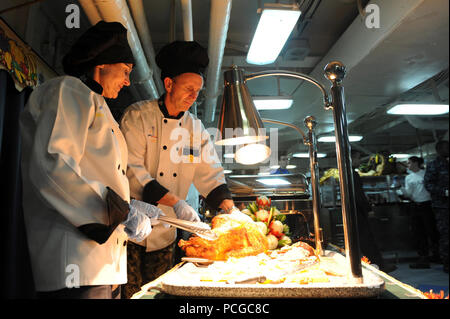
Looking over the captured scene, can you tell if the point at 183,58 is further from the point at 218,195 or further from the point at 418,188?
the point at 418,188

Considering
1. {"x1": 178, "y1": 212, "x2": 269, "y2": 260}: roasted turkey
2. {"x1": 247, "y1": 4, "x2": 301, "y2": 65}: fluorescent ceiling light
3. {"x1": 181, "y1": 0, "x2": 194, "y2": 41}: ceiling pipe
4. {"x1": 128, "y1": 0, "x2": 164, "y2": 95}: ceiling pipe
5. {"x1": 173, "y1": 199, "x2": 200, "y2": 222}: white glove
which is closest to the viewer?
{"x1": 178, "y1": 212, "x2": 269, "y2": 260}: roasted turkey

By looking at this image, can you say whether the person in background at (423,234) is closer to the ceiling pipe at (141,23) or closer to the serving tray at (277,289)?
the ceiling pipe at (141,23)

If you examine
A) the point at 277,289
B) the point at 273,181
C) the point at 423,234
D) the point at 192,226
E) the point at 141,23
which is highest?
the point at 141,23

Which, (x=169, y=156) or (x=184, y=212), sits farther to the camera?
(x=169, y=156)

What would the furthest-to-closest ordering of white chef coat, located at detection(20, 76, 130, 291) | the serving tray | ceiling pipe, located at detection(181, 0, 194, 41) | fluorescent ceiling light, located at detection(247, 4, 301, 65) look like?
ceiling pipe, located at detection(181, 0, 194, 41) → fluorescent ceiling light, located at detection(247, 4, 301, 65) → white chef coat, located at detection(20, 76, 130, 291) → the serving tray

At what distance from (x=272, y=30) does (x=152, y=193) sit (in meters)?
2.11

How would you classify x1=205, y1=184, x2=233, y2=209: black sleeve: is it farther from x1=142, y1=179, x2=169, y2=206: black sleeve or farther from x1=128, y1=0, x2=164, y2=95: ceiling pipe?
x1=128, y1=0, x2=164, y2=95: ceiling pipe

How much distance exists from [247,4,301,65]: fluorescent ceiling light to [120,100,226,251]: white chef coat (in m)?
1.26

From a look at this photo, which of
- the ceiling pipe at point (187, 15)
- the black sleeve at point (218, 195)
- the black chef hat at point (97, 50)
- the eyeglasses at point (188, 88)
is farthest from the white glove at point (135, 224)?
the ceiling pipe at point (187, 15)

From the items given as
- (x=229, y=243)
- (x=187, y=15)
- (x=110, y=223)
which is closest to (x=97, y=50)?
(x=110, y=223)

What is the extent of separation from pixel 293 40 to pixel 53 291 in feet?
14.8

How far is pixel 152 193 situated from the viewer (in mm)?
2082

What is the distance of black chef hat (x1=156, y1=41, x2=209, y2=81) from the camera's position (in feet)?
7.30

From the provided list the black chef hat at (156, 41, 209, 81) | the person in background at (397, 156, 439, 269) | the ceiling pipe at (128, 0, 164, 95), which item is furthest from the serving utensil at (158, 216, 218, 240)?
the person in background at (397, 156, 439, 269)
